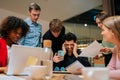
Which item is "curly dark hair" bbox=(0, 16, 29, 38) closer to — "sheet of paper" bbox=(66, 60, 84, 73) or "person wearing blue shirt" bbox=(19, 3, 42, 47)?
"sheet of paper" bbox=(66, 60, 84, 73)

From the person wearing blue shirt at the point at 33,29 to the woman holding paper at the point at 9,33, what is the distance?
4.00 feet

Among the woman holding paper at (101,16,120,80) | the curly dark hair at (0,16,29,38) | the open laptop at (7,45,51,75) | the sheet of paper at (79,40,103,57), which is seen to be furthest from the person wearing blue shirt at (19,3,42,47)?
the woman holding paper at (101,16,120,80)

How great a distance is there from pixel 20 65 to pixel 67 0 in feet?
11.1

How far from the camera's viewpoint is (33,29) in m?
3.51

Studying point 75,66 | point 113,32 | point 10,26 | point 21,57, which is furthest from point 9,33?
point 113,32

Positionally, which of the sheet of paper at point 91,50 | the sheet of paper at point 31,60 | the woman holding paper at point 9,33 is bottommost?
the sheet of paper at point 31,60

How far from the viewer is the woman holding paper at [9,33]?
6.75 ft

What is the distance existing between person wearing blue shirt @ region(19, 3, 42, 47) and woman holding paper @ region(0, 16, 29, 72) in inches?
47.9

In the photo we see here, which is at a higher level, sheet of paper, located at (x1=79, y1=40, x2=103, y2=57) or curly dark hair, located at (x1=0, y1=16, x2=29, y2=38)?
curly dark hair, located at (x1=0, y1=16, x2=29, y2=38)

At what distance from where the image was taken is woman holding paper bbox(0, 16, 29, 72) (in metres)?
2.06

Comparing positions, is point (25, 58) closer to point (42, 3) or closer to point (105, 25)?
point (105, 25)

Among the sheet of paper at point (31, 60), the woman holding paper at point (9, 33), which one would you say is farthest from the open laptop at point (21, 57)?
the woman holding paper at point (9, 33)

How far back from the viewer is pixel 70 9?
4.91 metres

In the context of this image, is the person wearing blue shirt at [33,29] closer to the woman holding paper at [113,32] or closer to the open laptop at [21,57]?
the open laptop at [21,57]
